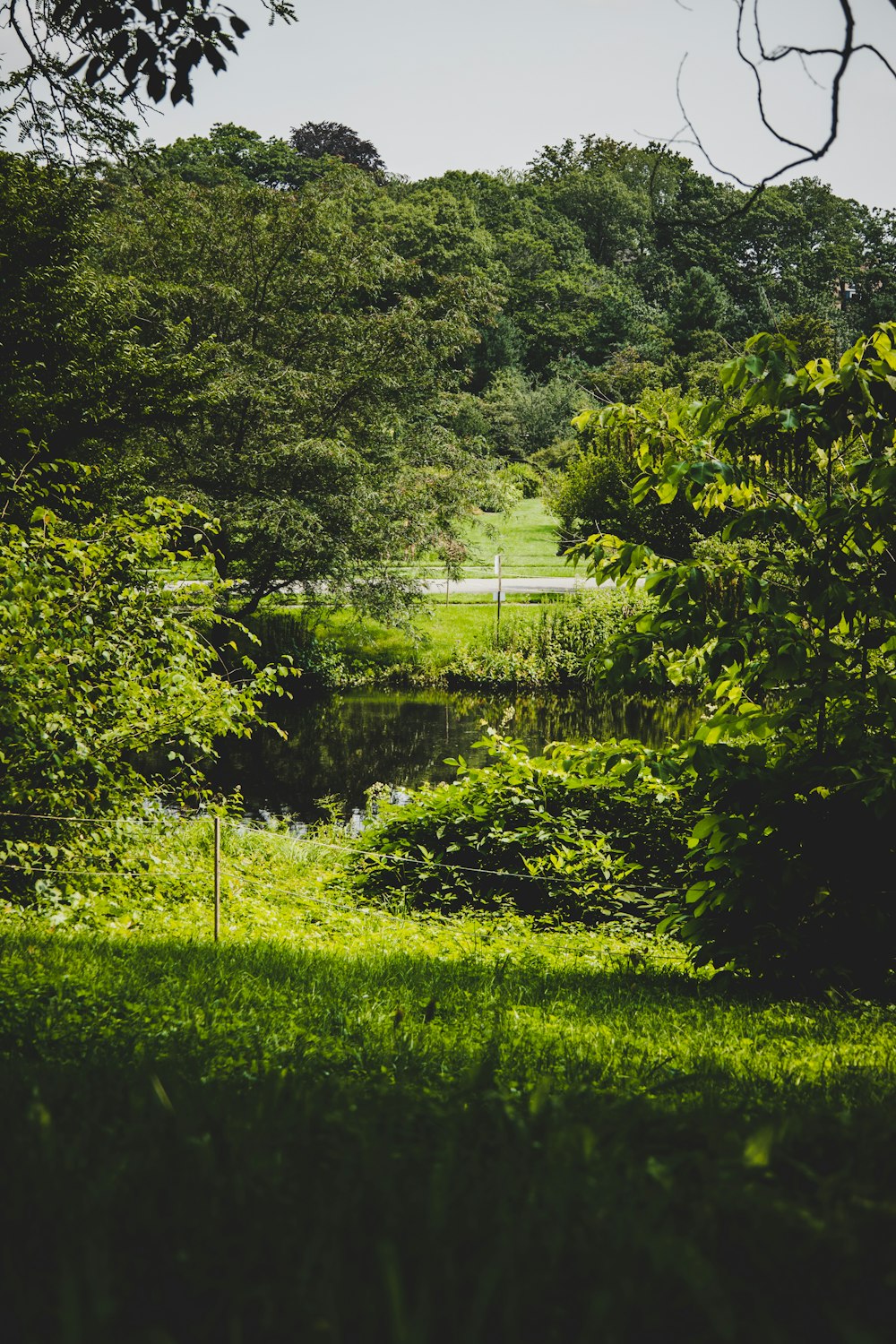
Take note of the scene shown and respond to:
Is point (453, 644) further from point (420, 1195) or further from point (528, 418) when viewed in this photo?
point (528, 418)

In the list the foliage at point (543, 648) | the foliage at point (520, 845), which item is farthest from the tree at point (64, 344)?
the foliage at point (543, 648)

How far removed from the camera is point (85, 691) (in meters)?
7.41

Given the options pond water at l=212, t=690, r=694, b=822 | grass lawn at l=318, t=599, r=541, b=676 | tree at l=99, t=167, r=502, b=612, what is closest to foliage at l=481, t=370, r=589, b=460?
grass lawn at l=318, t=599, r=541, b=676

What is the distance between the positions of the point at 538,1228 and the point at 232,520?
821 inches

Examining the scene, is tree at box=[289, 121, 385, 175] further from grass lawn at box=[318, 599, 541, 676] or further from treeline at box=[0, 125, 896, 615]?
grass lawn at box=[318, 599, 541, 676]

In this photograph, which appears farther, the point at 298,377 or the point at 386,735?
the point at 298,377

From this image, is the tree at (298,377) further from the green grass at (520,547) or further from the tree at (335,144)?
the tree at (335,144)

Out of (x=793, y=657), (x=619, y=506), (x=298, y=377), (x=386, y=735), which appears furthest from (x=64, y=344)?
(x=619, y=506)

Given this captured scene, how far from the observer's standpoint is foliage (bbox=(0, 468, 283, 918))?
6.99m

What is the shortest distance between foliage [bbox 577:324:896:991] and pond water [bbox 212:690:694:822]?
881 cm

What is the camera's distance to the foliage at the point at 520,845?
842 centimetres

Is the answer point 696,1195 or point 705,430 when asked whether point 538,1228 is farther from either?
point 705,430

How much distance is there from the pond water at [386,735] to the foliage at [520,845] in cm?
488

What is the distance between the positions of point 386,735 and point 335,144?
173 feet
